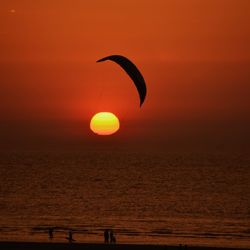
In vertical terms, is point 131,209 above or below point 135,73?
above

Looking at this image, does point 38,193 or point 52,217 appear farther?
point 38,193

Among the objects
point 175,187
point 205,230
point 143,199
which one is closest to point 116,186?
point 175,187

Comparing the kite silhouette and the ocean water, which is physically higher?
the ocean water

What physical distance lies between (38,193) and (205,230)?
147ft

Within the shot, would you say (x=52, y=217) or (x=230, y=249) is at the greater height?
(x=52, y=217)

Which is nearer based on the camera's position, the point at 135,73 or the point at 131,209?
the point at 135,73

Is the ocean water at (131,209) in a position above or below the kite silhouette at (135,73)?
above

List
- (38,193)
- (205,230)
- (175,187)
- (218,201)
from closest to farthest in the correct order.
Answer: (205,230) < (218,201) < (38,193) < (175,187)

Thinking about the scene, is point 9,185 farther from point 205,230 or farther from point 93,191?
point 205,230

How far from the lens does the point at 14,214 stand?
5909 cm

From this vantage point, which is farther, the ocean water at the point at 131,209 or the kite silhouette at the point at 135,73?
the ocean water at the point at 131,209

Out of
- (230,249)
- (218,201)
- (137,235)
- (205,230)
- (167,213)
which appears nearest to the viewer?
(230,249)

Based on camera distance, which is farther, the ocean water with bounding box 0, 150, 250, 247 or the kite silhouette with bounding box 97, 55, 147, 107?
the ocean water with bounding box 0, 150, 250, 247

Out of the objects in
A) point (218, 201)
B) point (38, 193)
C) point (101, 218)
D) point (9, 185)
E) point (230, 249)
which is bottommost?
point (230, 249)
